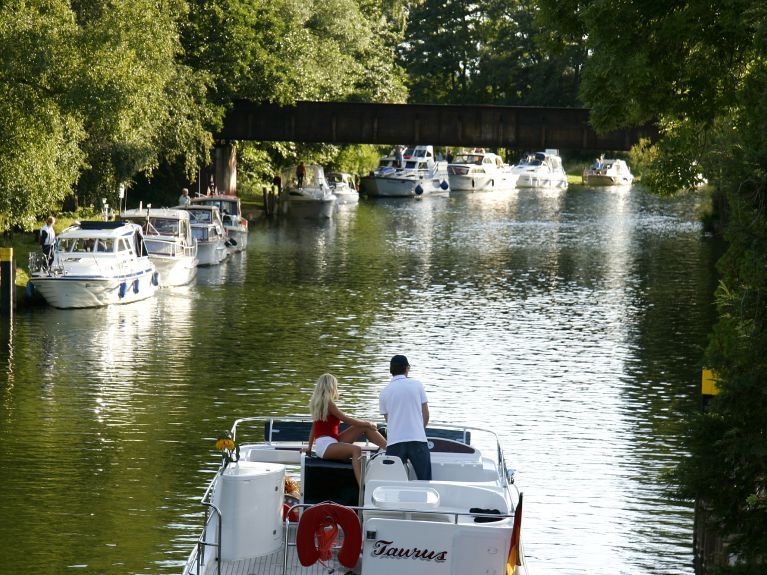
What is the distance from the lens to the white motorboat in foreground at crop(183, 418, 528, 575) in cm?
1202

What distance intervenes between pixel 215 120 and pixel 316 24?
50.9 ft

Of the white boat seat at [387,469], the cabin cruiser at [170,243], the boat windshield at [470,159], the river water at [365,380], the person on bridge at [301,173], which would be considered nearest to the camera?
the white boat seat at [387,469]

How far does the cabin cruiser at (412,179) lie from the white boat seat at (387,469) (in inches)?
2954

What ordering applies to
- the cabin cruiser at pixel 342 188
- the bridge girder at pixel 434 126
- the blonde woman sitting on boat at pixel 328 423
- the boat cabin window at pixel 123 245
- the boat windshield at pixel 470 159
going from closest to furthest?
the blonde woman sitting on boat at pixel 328 423 → the boat cabin window at pixel 123 245 → the bridge girder at pixel 434 126 → the cabin cruiser at pixel 342 188 → the boat windshield at pixel 470 159

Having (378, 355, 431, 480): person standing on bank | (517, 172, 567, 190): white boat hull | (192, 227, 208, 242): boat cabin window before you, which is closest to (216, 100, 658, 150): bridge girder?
(192, 227, 208, 242): boat cabin window

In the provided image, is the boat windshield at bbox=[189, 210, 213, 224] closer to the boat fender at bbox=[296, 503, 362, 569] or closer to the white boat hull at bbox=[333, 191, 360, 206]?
the white boat hull at bbox=[333, 191, 360, 206]

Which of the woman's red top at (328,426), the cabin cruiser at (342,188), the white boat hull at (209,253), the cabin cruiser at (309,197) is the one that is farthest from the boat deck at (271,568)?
the cabin cruiser at (342,188)

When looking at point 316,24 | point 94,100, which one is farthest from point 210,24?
point 94,100

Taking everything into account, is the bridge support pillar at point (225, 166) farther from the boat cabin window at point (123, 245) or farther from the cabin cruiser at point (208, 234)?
the boat cabin window at point (123, 245)

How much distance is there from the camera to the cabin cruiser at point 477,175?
99250mm

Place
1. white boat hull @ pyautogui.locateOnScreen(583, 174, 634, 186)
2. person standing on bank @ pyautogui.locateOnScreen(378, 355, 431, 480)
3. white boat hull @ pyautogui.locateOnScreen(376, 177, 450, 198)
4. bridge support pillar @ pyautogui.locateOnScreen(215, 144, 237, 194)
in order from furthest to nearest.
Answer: white boat hull @ pyautogui.locateOnScreen(583, 174, 634, 186), white boat hull @ pyautogui.locateOnScreen(376, 177, 450, 198), bridge support pillar @ pyautogui.locateOnScreen(215, 144, 237, 194), person standing on bank @ pyautogui.locateOnScreen(378, 355, 431, 480)

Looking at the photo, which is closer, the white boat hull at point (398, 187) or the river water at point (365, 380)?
the river water at point (365, 380)

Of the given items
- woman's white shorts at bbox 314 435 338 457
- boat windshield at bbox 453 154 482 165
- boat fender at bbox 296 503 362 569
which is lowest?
boat fender at bbox 296 503 362 569

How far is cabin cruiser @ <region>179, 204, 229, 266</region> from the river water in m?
0.96
